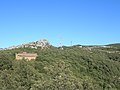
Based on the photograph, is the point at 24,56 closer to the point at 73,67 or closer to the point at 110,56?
the point at 73,67

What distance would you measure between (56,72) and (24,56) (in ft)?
149

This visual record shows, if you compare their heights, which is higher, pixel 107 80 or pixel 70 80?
pixel 70 80

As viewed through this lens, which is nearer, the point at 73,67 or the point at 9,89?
the point at 9,89

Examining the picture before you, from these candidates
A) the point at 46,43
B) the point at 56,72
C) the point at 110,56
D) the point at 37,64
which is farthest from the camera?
the point at 46,43

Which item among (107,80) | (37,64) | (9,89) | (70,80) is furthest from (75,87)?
(107,80)

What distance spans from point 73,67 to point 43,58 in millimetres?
6036

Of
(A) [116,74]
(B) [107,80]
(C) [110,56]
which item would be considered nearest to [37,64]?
(B) [107,80]

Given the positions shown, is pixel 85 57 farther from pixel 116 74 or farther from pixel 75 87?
pixel 75 87

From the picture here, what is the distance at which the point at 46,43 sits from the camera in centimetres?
10512

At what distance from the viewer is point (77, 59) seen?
71.4 m

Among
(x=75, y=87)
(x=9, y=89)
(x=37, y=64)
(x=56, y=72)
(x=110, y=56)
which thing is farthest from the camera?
(x=110, y=56)

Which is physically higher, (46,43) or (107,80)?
(46,43)

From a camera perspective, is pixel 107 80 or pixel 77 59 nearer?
pixel 107 80

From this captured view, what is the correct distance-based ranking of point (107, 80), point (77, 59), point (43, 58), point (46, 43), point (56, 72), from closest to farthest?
Answer: 1. point (56, 72)
2. point (107, 80)
3. point (43, 58)
4. point (77, 59)
5. point (46, 43)
